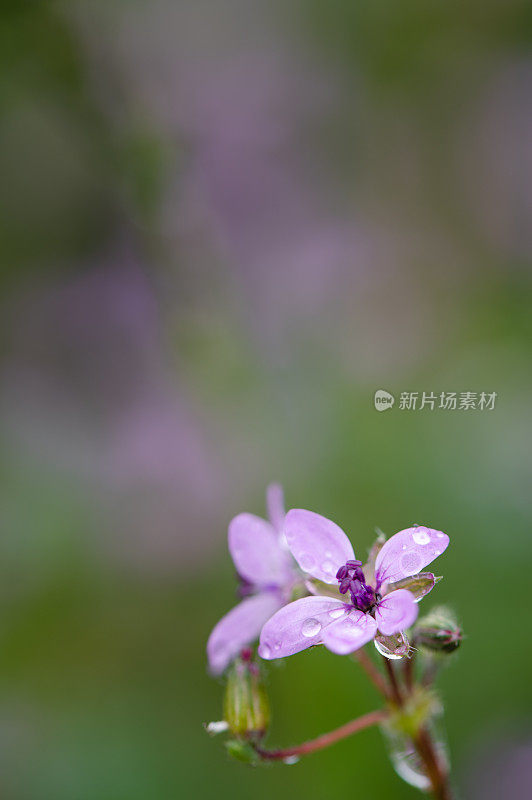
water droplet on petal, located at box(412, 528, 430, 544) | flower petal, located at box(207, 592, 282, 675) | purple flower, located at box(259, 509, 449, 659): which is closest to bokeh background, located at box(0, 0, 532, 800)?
flower petal, located at box(207, 592, 282, 675)

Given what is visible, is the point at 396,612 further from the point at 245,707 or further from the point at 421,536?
the point at 245,707

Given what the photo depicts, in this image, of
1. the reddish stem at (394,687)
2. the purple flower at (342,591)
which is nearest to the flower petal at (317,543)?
the purple flower at (342,591)

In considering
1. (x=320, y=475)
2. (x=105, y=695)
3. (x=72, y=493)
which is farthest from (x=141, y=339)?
(x=105, y=695)

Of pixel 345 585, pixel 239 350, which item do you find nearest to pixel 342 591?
pixel 345 585

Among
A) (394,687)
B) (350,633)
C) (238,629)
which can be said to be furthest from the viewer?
(238,629)

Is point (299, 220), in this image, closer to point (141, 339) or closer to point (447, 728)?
point (141, 339)

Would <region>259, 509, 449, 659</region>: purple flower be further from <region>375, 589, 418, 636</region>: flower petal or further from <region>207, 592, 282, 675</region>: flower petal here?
<region>207, 592, 282, 675</region>: flower petal
